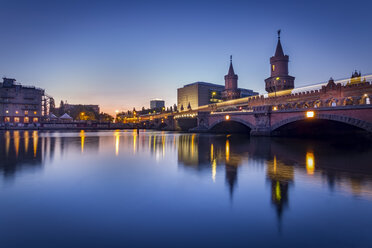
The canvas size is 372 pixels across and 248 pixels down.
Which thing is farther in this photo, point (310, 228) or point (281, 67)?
point (281, 67)

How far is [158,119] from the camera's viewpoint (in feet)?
343

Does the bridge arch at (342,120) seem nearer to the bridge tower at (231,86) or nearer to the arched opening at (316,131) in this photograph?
the arched opening at (316,131)

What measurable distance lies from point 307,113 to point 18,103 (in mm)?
113789

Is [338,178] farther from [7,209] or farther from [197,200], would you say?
[7,209]

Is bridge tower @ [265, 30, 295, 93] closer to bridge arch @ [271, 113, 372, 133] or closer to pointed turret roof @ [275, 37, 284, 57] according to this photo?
pointed turret roof @ [275, 37, 284, 57]

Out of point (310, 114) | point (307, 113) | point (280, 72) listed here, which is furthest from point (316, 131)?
point (280, 72)

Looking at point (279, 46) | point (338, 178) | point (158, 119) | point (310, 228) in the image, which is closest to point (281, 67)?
point (279, 46)

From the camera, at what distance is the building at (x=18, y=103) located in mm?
95625

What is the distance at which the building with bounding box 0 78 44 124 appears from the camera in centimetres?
9562

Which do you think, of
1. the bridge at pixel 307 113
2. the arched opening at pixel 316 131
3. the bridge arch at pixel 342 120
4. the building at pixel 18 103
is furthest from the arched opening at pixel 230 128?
the building at pixel 18 103

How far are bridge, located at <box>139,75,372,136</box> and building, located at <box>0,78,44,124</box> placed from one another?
256 ft

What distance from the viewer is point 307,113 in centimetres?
3158

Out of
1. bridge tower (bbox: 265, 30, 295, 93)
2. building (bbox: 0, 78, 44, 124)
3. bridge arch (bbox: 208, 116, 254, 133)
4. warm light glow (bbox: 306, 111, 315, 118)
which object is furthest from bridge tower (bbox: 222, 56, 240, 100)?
building (bbox: 0, 78, 44, 124)

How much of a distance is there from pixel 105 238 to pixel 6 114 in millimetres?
119097
